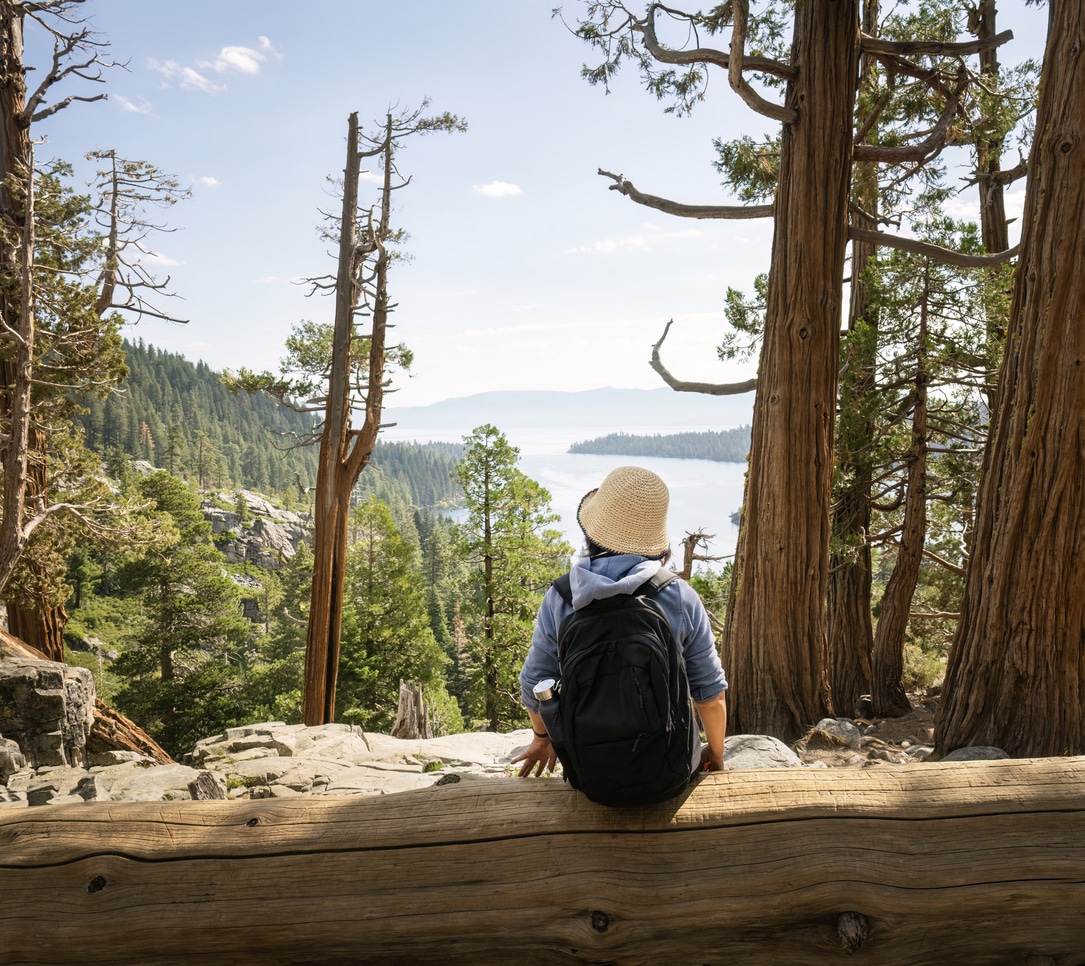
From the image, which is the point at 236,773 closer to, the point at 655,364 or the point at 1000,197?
the point at 655,364

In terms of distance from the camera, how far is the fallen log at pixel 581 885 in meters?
1.75

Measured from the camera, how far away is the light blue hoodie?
1817mm

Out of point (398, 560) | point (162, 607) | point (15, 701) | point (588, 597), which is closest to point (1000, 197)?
point (588, 597)

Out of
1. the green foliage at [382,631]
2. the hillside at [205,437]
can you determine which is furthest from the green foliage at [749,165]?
the hillside at [205,437]

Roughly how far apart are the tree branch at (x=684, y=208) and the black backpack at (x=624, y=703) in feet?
18.0

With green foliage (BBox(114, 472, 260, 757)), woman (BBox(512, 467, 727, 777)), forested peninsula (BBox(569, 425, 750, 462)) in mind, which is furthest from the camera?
forested peninsula (BBox(569, 425, 750, 462))

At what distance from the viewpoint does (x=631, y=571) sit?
1.86 meters

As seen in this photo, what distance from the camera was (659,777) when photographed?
5.70 feet

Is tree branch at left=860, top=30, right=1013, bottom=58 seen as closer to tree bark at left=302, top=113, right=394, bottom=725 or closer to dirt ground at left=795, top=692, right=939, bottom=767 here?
dirt ground at left=795, top=692, right=939, bottom=767

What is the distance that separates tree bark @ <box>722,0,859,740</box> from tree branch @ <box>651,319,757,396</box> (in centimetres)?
115

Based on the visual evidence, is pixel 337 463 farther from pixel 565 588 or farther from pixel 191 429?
pixel 191 429

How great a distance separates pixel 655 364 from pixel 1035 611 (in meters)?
4.10

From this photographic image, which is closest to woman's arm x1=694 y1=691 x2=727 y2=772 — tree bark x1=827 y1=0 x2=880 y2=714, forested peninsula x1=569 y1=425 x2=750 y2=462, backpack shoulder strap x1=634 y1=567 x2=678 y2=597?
backpack shoulder strap x1=634 y1=567 x2=678 y2=597

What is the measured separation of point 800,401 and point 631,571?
471cm
